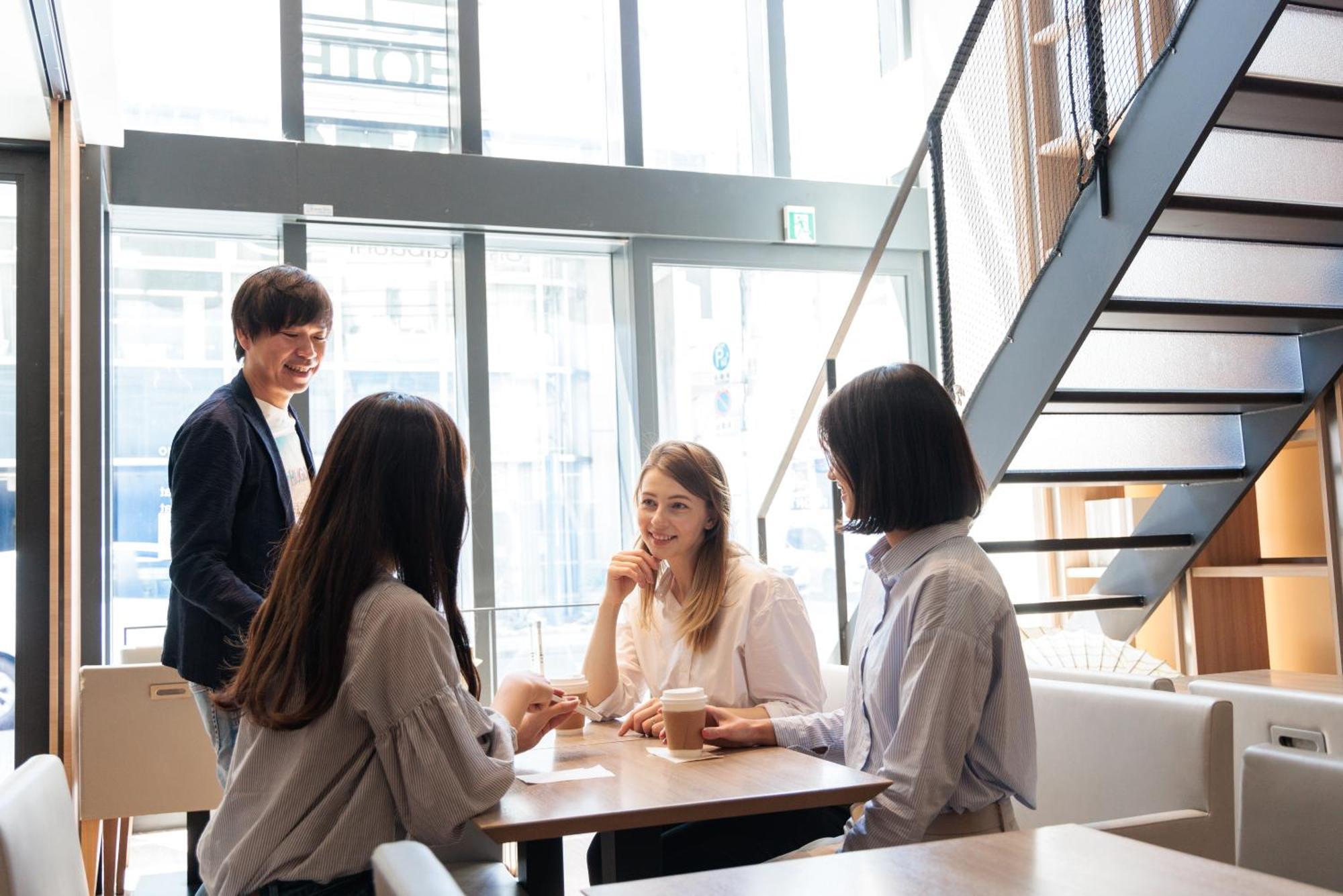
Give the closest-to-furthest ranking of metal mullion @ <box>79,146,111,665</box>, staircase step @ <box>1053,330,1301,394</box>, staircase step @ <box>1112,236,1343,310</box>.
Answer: staircase step @ <box>1112,236,1343,310</box>, staircase step @ <box>1053,330,1301,394</box>, metal mullion @ <box>79,146,111,665</box>

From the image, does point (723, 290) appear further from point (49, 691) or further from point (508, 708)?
point (508, 708)

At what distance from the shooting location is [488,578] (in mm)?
5082

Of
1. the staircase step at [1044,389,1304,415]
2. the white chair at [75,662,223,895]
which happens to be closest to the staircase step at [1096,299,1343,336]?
the staircase step at [1044,389,1304,415]

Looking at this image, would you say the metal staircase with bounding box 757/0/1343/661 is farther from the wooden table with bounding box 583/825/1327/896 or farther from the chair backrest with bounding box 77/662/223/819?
the chair backrest with bounding box 77/662/223/819

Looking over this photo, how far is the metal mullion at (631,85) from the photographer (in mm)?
5602

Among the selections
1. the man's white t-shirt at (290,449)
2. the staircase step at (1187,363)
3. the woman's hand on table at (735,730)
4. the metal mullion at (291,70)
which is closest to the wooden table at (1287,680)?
the staircase step at (1187,363)

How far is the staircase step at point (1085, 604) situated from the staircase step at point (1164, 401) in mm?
623

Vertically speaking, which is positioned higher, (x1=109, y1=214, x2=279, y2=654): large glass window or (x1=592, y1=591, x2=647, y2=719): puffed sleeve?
(x1=109, y1=214, x2=279, y2=654): large glass window

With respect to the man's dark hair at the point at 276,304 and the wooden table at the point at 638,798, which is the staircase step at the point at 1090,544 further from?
the man's dark hair at the point at 276,304

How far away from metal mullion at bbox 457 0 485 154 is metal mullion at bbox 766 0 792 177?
1.50 meters

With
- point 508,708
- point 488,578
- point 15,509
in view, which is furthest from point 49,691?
point 508,708

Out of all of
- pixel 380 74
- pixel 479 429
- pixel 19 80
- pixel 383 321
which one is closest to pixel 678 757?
pixel 19 80

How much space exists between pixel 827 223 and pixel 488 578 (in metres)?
2.35

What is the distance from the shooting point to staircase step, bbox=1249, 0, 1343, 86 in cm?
291
